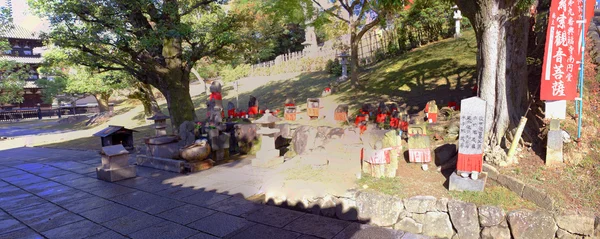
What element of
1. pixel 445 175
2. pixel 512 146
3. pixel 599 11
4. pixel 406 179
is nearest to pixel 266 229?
pixel 406 179

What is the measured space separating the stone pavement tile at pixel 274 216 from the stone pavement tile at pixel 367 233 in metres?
0.89

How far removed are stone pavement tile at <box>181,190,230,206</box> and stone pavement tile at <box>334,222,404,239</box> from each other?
102 inches

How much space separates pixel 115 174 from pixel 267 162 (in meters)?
3.58

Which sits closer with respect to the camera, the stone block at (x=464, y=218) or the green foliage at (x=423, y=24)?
the stone block at (x=464, y=218)

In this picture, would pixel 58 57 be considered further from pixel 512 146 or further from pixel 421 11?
pixel 421 11

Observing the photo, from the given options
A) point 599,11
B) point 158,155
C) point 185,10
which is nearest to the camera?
point 158,155

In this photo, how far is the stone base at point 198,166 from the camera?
8383 mm

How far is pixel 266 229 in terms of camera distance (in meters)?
4.81

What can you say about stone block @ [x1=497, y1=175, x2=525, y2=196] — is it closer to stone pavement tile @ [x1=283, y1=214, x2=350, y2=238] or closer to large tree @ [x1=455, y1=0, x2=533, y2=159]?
large tree @ [x1=455, y1=0, x2=533, y2=159]

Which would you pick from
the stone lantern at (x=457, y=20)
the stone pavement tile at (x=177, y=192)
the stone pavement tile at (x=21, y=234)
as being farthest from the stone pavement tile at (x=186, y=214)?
the stone lantern at (x=457, y=20)

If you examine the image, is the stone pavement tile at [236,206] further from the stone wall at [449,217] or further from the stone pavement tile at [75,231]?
the stone pavement tile at [75,231]

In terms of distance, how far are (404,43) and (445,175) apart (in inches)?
729

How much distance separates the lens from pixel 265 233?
4.68m

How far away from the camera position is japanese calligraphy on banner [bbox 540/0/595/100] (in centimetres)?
518
